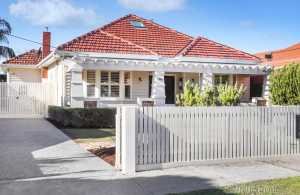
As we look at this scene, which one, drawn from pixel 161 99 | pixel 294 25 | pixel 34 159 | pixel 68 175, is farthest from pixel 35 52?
pixel 68 175

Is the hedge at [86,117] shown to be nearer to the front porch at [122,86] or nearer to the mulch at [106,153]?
the front porch at [122,86]

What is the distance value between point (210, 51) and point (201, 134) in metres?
17.7

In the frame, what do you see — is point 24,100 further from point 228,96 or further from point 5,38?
point 228,96

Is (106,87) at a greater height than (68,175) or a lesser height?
greater

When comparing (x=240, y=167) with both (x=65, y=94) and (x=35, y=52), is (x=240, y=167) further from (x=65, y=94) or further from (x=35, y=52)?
(x=35, y=52)

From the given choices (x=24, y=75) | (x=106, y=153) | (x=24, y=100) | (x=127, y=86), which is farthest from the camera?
(x=24, y=75)

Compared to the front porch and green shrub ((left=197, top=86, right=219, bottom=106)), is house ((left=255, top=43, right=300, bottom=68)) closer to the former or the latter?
the front porch

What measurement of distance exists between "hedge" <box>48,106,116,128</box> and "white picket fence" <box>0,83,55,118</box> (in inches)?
180

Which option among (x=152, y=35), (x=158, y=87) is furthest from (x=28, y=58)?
(x=158, y=87)

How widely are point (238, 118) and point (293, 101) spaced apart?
2.53 metres

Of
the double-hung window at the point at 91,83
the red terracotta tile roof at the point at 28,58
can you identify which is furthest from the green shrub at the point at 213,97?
the red terracotta tile roof at the point at 28,58

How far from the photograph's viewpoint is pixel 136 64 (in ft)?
71.4

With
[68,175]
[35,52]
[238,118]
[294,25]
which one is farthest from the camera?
[35,52]

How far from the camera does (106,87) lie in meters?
22.8
